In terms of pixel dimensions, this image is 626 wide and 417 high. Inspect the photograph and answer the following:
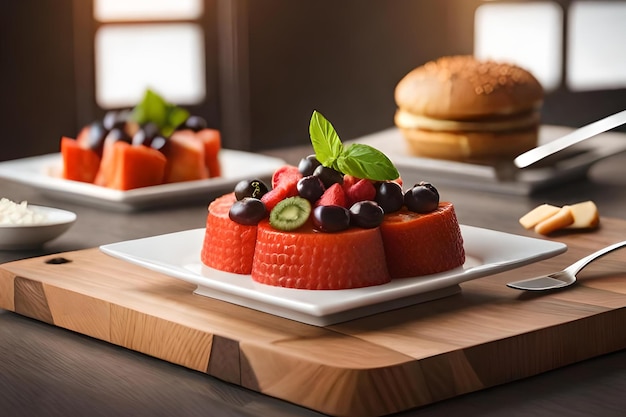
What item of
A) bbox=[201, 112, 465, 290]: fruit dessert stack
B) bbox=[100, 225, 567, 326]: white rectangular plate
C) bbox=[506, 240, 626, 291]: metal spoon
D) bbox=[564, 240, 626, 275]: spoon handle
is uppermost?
bbox=[201, 112, 465, 290]: fruit dessert stack

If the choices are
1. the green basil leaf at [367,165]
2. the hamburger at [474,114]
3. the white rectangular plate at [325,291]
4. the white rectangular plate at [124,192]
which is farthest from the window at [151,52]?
the green basil leaf at [367,165]

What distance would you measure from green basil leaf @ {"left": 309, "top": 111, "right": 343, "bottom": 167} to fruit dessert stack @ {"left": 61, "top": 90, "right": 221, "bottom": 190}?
715mm

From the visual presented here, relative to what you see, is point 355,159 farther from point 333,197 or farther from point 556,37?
point 556,37

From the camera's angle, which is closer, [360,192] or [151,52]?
[360,192]

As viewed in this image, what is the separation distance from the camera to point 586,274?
130 centimetres

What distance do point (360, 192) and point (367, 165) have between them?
0.10 ft

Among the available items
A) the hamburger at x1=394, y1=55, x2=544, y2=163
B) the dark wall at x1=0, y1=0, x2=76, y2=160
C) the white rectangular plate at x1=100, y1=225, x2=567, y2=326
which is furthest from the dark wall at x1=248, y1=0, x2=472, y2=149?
the white rectangular plate at x1=100, y1=225, x2=567, y2=326

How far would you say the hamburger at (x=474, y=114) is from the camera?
2090mm

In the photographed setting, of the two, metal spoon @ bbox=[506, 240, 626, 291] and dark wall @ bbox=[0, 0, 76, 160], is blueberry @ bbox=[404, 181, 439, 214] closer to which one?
metal spoon @ bbox=[506, 240, 626, 291]

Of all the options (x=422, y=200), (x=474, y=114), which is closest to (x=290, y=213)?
(x=422, y=200)

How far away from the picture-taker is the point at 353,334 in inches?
40.8

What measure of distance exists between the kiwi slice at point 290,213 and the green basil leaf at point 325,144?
83 millimetres

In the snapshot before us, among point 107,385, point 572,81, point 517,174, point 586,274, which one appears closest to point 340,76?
point 572,81

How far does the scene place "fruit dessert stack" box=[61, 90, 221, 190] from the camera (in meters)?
1.90
